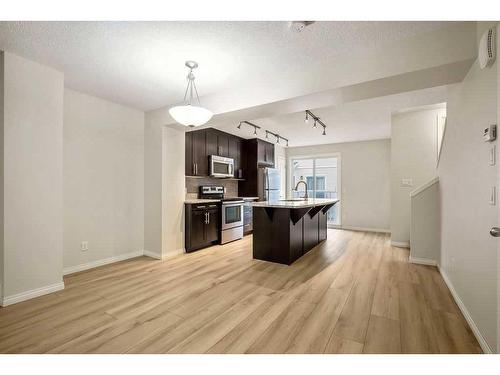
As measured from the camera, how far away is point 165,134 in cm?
365

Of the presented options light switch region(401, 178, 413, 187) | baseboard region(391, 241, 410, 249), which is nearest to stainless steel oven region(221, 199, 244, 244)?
baseboard region(391, 241, 410, 249)

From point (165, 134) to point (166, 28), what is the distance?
199 centimetres

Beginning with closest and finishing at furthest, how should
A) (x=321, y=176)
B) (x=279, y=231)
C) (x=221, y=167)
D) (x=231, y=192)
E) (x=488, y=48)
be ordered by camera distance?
(x=488, y=48), (x=279, y=231), (x=221, y=167), (x=231, y=192), (x=321, y=176)

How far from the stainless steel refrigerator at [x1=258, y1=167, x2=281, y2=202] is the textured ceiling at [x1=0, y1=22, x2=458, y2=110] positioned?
3330mm

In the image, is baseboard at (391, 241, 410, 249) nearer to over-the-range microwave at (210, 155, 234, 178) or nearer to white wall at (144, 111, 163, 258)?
over-the-range microwave at (210, 155, 234, 178)

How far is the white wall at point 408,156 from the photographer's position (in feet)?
13.3

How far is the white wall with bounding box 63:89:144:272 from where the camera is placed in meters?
3.01

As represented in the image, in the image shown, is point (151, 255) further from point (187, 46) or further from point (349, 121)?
point (349, 121)

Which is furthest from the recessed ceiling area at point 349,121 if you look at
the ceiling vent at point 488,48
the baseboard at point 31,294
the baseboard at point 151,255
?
the baseboard at point 31,294

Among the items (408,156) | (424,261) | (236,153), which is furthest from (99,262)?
(408,156)

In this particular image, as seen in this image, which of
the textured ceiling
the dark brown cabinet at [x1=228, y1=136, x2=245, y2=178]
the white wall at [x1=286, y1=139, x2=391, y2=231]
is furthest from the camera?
the white wall at [x1=286, y1=139, x2=391, y2=231]

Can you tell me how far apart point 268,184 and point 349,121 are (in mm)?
2482

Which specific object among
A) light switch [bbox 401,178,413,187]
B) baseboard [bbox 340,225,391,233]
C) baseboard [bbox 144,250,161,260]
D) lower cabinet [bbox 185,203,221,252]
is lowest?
baseboard [bbox 340,225,391,233]

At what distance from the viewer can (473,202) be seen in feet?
5.82
